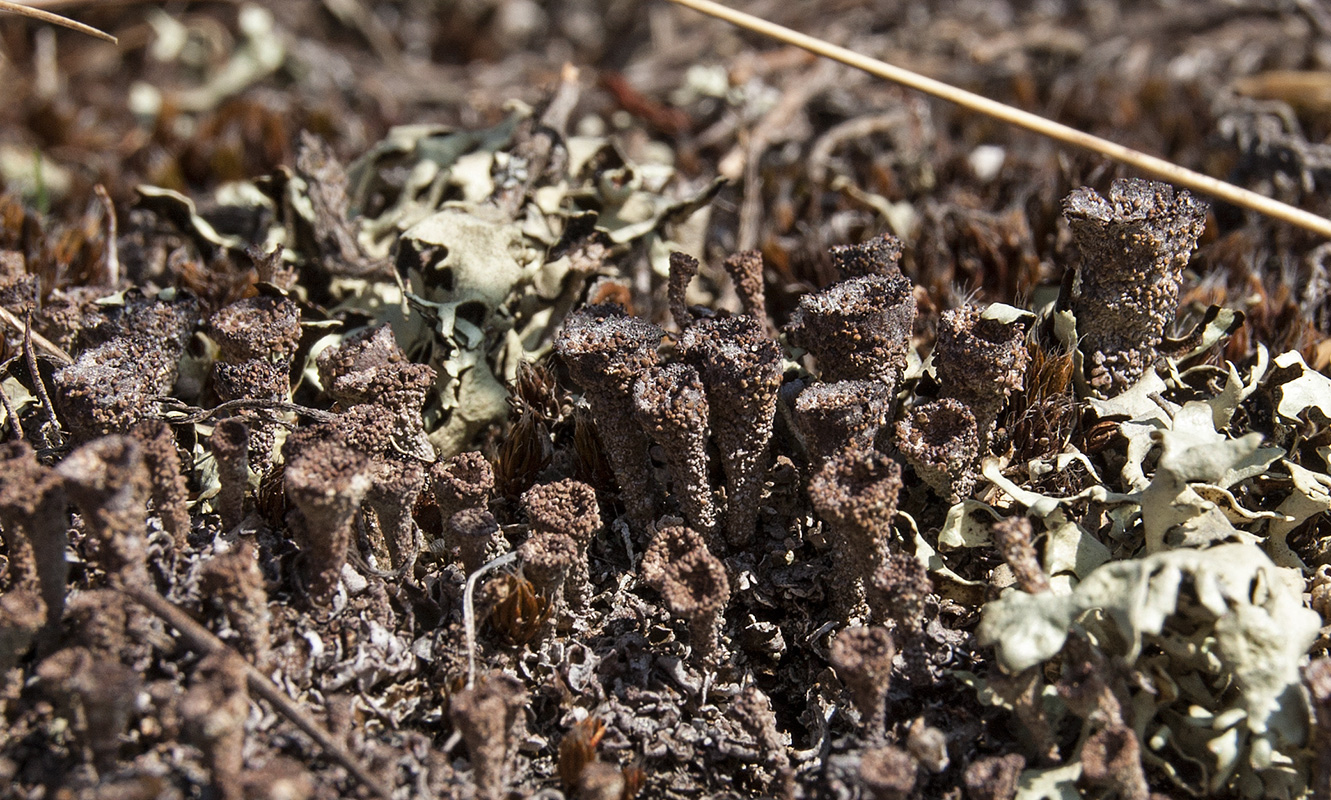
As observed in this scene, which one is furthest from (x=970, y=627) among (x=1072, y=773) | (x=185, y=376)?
(x=185, y=376)

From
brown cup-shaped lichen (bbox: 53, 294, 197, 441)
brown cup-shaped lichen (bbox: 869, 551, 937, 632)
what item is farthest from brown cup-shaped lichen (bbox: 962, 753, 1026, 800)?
brown cup-shaped lichen (bbox: 53, 294, 197, 441)

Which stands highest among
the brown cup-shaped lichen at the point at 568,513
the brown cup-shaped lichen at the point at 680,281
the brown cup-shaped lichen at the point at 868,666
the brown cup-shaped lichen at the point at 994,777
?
the brown cup-shaped lichen at the point at 680,281

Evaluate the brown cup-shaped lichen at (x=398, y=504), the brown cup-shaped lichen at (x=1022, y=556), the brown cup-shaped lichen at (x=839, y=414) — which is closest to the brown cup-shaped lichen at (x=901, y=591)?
the brown cup-shaped lichen at (x=1022, y=556)

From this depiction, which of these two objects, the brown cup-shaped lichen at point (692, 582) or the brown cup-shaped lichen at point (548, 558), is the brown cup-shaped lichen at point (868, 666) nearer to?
the brown cup-shaped lichen at point (692, 582)

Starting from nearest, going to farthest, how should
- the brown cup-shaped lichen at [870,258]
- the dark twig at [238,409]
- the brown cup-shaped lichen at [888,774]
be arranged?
the brown cup-shaped lichen at [888,774], the dark twig at [238,409], the brown cup-shaped lichen at [870,258]

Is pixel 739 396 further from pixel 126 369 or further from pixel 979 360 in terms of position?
pixel 126 369

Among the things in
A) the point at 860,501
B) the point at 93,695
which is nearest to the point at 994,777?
the point at 860,501
